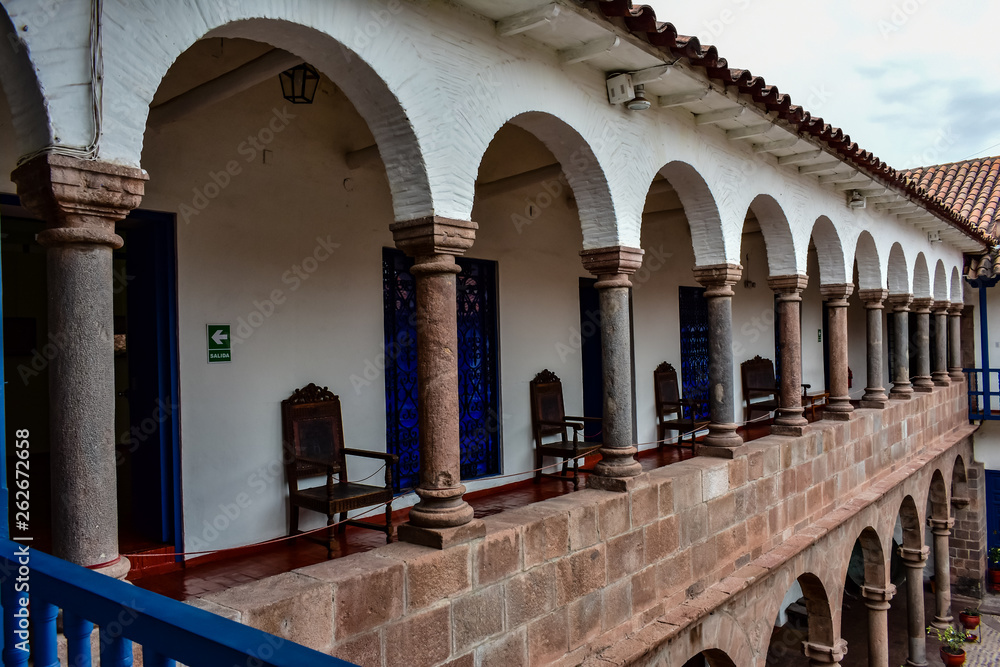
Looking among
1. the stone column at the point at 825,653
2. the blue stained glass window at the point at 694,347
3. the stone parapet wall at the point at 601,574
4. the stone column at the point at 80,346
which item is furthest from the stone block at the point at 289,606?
the blue stained glass window at the point at 694,347

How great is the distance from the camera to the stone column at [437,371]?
3.71m

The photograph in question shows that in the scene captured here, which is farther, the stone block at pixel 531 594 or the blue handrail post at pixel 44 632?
the stone block at pixel 531 594

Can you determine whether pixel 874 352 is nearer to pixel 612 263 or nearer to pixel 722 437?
pixel 722 437

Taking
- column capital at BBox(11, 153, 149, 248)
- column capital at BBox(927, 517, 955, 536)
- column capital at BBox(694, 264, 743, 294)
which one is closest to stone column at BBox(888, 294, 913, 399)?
column capital at BBox(927, 517, 955, 536)

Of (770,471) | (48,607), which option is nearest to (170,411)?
(48,607)

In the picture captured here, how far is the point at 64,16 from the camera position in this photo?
2404mm

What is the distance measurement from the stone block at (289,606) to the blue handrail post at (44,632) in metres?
1.30

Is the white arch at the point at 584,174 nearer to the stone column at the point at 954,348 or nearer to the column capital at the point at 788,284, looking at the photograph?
the column capital at the point at 788,284

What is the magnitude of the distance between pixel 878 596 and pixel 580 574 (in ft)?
21.8

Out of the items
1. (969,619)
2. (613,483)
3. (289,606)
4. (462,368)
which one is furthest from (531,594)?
(969,619)

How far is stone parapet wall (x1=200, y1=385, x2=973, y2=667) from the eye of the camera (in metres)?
3.22

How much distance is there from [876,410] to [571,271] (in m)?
4.57

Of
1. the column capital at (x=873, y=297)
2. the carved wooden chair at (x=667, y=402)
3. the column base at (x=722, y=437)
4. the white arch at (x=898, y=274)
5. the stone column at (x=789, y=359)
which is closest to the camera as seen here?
the column base at (x=722, y=437)

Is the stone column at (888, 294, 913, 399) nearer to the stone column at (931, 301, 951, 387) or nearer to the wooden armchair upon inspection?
the stone column at (931, 301, 951, 387)
